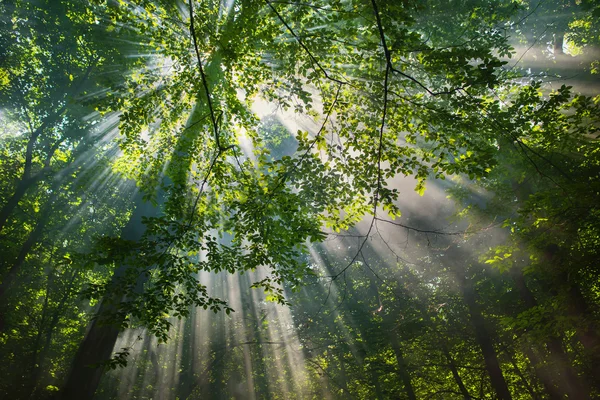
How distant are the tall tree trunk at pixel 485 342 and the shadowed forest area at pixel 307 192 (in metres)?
0.05

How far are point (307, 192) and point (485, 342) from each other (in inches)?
339

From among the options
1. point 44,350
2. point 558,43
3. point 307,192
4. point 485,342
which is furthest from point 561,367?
point 44,350

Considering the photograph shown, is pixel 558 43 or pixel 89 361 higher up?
pixel 558 43

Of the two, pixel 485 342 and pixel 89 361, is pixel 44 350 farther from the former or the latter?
pixel 485 342

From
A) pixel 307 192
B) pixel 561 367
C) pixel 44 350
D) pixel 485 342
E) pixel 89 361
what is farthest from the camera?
pixel 44 350

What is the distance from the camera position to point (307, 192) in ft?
→ 13.7

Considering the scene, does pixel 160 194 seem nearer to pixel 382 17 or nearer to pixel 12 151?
pixel 382 17

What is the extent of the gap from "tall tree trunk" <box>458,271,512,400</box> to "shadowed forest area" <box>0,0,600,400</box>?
5 centimetres

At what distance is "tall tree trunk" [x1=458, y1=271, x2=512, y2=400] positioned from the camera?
27.7 ft

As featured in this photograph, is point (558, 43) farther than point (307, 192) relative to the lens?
Yes

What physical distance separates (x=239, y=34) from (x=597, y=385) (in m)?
8.70

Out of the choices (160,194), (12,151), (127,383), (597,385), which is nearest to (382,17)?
(160,194)

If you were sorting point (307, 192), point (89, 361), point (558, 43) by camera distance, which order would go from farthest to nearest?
point (558, 43), point (89, 361), point (307, 192)

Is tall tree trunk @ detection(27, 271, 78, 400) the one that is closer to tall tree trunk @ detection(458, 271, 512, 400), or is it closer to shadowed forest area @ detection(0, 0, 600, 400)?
shadowed forest area @ detection(0, 0, 600, 400)
